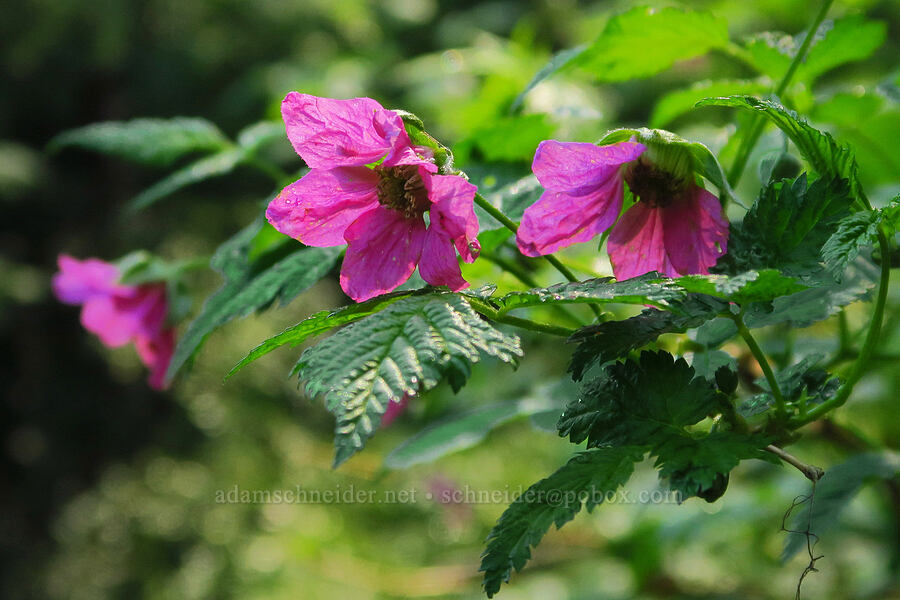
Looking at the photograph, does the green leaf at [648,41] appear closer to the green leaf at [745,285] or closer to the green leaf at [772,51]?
the green leaf at [772,51]

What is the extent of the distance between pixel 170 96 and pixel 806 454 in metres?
1.88

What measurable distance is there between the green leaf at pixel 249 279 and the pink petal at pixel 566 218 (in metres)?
0.11

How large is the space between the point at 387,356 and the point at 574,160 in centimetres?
12

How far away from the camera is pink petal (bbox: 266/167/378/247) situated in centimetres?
33

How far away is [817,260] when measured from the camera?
0.94 feet

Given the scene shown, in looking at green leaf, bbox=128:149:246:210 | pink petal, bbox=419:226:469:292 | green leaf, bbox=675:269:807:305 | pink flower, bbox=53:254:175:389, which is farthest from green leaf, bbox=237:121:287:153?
green leaf, bbox=675:269:807:305

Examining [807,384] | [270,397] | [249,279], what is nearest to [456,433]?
[249,279]

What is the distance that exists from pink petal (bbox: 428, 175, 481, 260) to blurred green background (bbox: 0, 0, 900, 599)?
0.32m

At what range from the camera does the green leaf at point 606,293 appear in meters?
0.24

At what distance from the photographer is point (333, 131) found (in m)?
0.32

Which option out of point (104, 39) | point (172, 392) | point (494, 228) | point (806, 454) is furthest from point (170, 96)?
point (494, 228)

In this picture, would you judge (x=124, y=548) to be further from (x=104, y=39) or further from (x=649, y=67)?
(x=649, y=67)

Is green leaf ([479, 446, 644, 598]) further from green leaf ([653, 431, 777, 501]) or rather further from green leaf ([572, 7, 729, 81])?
green leaf ([572, 7, 729, 81])

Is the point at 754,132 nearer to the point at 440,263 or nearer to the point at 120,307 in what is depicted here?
the point at 440,263
